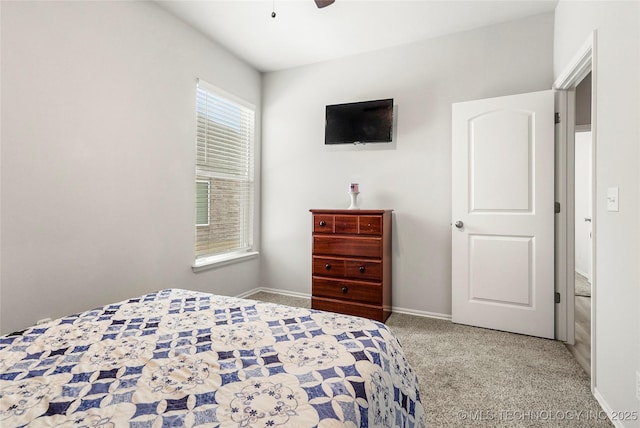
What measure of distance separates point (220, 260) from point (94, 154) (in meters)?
1.50

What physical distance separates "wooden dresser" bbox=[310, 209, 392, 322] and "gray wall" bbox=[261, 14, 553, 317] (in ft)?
1.02

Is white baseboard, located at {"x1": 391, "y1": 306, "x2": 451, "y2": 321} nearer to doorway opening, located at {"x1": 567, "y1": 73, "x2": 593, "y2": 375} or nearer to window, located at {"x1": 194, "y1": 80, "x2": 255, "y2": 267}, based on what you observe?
doorway opening, located at {"x1": 567, "y1": 73, "x2": 593, "y2": 375}

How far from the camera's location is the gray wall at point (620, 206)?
4.69 ft

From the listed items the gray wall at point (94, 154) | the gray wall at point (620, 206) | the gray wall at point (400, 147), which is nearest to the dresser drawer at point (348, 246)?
the gray wall at point (400, 147)

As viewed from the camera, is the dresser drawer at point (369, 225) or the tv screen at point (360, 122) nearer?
the dresser drawer at point (369, 225)

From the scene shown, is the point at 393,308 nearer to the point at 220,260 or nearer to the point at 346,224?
→ the point at 346,224

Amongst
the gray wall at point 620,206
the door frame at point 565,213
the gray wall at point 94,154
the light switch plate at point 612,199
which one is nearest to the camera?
the gray wall at point 620,206

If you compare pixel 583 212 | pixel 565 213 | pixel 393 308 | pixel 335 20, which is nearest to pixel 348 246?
pixel 393 308

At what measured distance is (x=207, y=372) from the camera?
3.25 feet

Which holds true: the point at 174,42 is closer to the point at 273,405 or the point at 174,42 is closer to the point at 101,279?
the point at 101,279

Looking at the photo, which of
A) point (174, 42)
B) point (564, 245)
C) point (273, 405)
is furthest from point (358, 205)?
point (273, 405)

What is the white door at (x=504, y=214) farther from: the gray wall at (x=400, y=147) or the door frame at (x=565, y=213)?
the gray wall at (x=400, y=147)

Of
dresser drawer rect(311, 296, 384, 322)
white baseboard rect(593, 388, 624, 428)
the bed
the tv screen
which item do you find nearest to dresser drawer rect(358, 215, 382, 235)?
dresser drawer rect(311, 296, 384, 322)

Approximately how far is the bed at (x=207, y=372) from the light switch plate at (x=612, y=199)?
4.33ft
